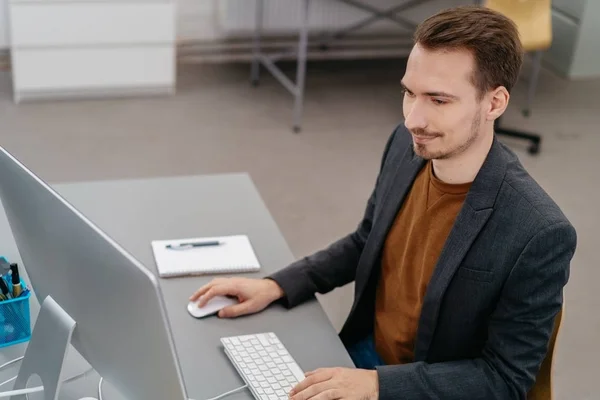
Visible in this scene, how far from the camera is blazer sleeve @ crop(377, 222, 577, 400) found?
4.67 ft

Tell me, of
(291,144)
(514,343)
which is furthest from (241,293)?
(291,144)

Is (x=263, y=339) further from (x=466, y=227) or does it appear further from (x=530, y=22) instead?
(x=530, y=22)

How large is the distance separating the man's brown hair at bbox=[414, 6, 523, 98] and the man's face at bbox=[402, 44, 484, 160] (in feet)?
0.05

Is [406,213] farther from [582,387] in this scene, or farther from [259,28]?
[259,28]

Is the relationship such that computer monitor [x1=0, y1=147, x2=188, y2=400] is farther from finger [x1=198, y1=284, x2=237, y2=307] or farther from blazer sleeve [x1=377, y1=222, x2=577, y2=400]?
blazer sleeve [x1=377, y1=222, x2=577, y2=400]

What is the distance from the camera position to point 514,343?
1446mm

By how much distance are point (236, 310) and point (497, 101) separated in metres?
0.62

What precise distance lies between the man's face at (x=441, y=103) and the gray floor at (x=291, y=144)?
142 centimetres

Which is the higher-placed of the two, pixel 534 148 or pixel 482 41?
pixel 482 41

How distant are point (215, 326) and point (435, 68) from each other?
0.62 metres

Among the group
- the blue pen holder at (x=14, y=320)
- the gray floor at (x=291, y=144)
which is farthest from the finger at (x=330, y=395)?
the gray floor at (x=291, y=144)

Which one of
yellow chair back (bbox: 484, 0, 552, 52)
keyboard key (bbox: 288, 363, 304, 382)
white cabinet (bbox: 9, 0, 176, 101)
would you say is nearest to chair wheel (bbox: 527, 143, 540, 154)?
yellow chair back (bbox: 484, 0, 552, 52)

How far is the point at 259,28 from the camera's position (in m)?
4.77

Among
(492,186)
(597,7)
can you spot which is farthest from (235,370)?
(597,7)
